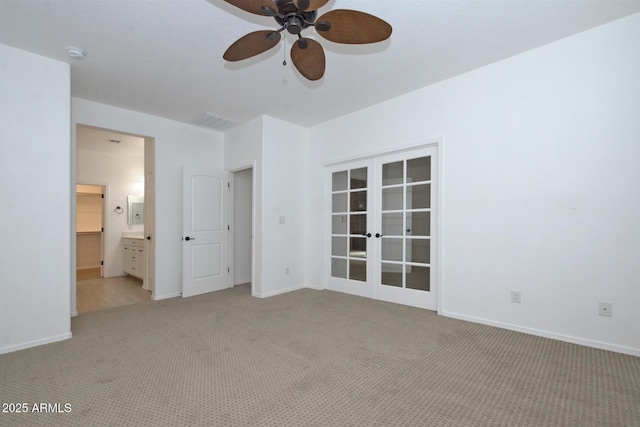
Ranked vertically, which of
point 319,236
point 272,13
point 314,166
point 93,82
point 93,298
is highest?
point 93,82

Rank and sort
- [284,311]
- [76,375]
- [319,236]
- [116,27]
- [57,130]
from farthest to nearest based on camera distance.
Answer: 1. [319,236]
2. [284,311]
3. [57,130]
4. [116,27]
5. [76,375]

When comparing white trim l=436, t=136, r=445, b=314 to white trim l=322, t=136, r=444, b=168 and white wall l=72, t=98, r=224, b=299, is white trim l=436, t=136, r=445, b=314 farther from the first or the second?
white wall l=72, t=98, r=224, b=299

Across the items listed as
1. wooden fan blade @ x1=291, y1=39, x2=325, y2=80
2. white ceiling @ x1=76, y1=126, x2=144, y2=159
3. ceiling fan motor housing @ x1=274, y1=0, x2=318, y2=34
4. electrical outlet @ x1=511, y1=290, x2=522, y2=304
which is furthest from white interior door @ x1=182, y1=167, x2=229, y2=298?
electrical outlet @ x1=511, y1=290, x2=522, y2=304

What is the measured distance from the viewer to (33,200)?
9.05 ft

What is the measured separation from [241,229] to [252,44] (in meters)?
3.92

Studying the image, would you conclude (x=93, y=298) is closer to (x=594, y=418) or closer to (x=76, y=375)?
(x=76, y=375)

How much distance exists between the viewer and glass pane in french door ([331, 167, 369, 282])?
14.4ft

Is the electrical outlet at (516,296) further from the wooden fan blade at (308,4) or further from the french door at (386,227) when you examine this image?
the wooden fan blade at (308,4)

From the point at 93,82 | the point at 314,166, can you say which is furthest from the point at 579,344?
the point at 93,82

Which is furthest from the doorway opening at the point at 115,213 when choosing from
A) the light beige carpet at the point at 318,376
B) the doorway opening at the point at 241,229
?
the light beige carpet at the point at 318,376

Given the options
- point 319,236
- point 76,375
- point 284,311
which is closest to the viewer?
point 76,375

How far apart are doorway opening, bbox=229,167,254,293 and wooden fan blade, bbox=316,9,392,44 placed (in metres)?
3.74

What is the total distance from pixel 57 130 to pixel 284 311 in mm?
3005

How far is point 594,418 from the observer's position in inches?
65.8
